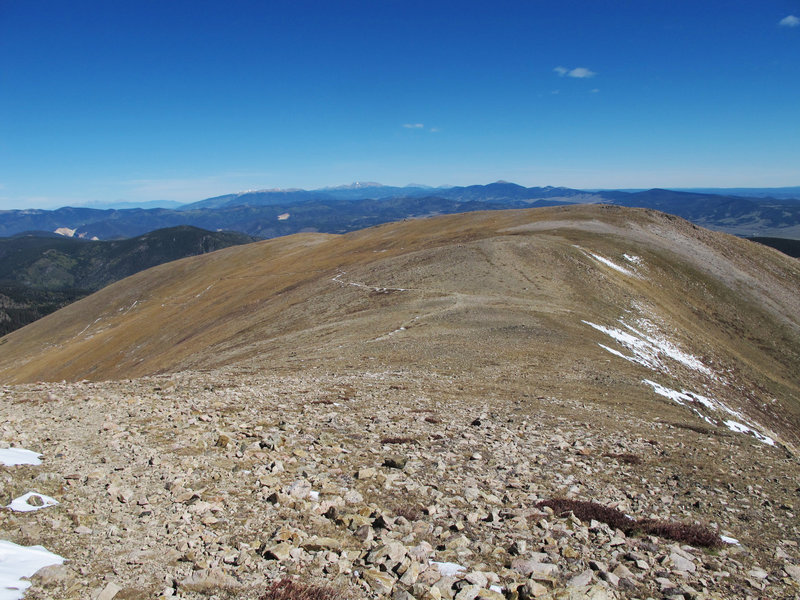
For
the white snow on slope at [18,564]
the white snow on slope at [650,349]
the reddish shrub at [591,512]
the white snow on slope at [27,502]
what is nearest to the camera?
the white snow on slope at [18,564]

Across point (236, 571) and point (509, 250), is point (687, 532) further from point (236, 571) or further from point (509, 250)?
point (509, 250)

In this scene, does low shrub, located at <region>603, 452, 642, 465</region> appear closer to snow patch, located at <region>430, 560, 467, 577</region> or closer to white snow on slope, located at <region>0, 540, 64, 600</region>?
snow patch, located at <region>430, 560, 467, 577</region>

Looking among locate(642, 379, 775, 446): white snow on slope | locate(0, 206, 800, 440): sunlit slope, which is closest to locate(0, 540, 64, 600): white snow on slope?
locate(0, 206, 800, 440): sunlit slope

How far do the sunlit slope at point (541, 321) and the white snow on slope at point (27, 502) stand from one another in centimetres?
1751

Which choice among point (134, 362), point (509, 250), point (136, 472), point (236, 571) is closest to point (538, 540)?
point (236, 571)

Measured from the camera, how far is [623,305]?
46219mm

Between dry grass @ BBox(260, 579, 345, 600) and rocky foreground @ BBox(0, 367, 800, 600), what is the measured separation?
0.08 m

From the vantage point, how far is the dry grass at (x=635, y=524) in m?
9.56

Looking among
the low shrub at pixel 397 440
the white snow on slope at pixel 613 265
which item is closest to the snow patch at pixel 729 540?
the low shrub at pixel 397 440

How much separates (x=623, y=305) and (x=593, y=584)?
43.3 metres

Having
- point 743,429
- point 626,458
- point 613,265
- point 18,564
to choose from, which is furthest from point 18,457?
point 613,265

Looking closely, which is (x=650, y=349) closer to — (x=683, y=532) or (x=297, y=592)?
(x=683, y=532)

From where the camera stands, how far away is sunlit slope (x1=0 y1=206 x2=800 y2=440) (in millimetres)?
28672

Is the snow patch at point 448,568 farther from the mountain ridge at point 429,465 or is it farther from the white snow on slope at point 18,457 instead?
the white snow on slope at point 18,457
